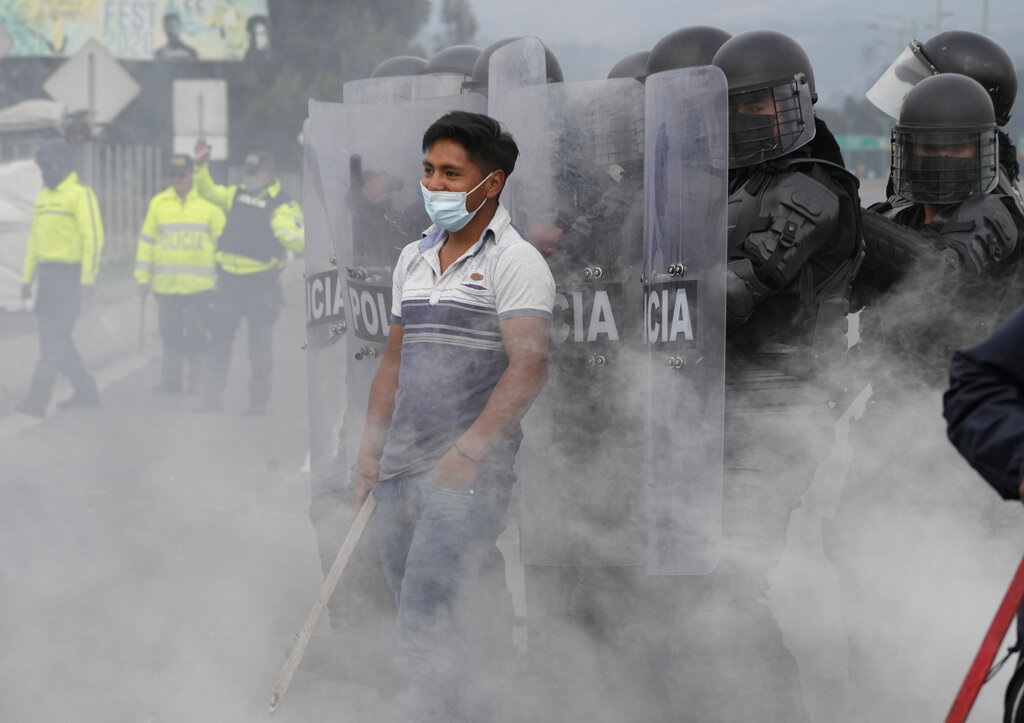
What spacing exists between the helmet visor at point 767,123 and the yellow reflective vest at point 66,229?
7.18 meters

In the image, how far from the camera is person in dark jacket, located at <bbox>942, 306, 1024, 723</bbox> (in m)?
2.13

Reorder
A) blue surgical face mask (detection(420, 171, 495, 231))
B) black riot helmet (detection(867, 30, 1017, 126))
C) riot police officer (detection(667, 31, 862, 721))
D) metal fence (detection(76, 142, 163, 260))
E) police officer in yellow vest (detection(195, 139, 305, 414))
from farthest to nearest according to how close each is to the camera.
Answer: metal fence (detection(76, 142, 163, 260)), police officer in yellow vest (detection(195, 139, 305, 414)), black riot helmet (detection(867, 30, 1017, 126)), riot police officer (detection(667, 31, 862, 721)), blue surgical face mask (detection(420, 171, 495, 231))

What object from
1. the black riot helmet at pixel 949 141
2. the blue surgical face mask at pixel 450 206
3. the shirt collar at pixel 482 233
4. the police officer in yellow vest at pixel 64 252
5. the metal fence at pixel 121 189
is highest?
the black riot helmet at pixel 949 141

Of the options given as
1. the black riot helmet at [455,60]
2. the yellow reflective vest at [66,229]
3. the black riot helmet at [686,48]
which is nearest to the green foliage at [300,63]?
the yellow reflective vest at [66,229]

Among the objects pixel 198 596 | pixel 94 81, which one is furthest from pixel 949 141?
pixel 94 81

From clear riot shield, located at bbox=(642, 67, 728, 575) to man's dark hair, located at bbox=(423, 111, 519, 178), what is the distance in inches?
16.6

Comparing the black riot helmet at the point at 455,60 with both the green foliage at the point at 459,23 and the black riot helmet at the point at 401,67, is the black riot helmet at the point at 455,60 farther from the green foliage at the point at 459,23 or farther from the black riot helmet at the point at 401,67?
the green foliage at the point at 459,23

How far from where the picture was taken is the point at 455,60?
5223mm

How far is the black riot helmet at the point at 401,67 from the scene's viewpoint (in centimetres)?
545

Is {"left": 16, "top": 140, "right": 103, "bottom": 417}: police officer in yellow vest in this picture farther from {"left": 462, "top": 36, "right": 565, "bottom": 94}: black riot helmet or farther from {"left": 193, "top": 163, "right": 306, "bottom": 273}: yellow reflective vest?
{"left": 462, "top": 36, "right": 565, "bottom": 94}: black riot helmet

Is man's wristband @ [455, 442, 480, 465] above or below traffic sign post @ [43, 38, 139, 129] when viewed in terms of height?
below

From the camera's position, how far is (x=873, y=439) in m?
4.42

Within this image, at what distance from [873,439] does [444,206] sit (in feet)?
5.54

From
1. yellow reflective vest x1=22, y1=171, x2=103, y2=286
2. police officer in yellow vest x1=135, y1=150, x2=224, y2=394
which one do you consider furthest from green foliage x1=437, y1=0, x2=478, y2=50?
yellow reflective vest x1=22, y1=171, x2=103, y2=286
